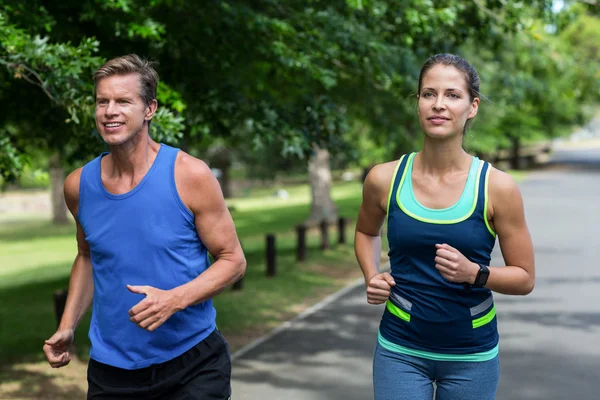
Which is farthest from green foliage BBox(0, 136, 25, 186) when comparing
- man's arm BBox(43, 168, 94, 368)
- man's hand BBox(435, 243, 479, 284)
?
man's hand BBox(435, 243, 479, 284)

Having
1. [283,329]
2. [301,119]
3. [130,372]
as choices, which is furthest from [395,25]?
[130,372]

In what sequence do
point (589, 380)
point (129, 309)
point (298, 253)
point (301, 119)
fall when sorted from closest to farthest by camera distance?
point (129, 309)
point (589, 380)
point (301, 119)
point (298, 253)

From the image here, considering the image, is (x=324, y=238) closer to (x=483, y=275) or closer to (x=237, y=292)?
(x=237, y=292)

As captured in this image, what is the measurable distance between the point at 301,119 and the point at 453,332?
5.17 metres

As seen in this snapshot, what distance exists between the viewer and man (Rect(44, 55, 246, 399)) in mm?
2996

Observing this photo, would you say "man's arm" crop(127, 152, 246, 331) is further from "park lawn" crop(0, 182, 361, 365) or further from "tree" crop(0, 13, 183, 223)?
"park lawn" crop(0, 182, 361, 365)

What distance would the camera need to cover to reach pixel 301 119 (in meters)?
8.14

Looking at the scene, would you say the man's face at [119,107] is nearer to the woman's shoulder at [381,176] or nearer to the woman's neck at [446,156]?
the woman's shoulder at [381,176]

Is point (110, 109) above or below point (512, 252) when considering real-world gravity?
above

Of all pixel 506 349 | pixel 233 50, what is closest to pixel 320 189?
pixel 233 50

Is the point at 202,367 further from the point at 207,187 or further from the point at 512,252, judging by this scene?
the point at 512,252

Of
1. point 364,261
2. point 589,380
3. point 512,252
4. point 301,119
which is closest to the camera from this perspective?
point 512,252

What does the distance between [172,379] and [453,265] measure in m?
1.03

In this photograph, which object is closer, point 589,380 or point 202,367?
point 202,367
